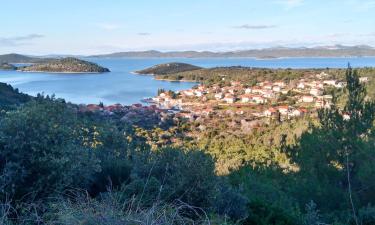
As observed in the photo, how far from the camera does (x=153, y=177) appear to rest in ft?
16.9

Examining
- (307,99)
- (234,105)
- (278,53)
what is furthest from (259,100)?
(278,53)

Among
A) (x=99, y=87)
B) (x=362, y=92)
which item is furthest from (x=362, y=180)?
(x=99, y=87)

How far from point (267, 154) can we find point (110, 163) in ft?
41.9

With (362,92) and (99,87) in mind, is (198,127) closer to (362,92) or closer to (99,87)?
(362,92)

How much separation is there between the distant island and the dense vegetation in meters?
127

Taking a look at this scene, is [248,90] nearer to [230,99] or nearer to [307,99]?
[230,99]

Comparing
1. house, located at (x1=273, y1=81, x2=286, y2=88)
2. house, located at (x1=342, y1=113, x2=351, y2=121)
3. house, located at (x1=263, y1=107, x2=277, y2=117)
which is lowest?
house, located at (x1=263, y1=107, x2=277, y2=117)

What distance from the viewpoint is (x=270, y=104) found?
42219 mm

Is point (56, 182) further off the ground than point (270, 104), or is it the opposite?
point (56, 182)

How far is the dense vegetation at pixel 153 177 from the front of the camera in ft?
10.5

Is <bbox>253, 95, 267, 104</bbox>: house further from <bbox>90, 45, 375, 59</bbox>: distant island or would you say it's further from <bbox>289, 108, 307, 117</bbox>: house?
<bbox>90, 45, 375, 59</bbox>: distant island

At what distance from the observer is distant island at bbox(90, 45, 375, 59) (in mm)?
132875

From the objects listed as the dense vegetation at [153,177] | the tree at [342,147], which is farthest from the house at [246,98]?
the tree at [342,147]

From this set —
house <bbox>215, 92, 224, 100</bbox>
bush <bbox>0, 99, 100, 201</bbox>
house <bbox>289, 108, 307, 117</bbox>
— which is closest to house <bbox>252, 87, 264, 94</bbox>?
house <bbox>215, 92, 224, 100</bbox>
